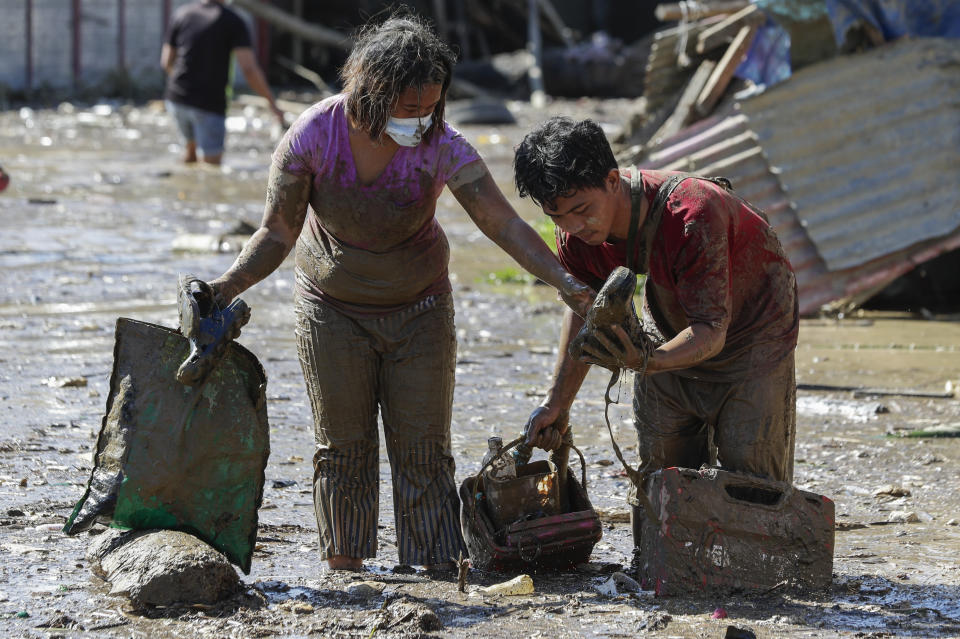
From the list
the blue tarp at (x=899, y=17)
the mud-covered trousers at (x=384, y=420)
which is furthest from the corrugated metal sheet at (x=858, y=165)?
the mud-covered trousers at (x=384, y=420)

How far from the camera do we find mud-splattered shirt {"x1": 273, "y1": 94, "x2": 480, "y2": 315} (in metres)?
3.91

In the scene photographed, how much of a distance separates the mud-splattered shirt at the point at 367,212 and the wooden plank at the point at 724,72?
5160 mm

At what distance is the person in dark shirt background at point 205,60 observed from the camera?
11.9m

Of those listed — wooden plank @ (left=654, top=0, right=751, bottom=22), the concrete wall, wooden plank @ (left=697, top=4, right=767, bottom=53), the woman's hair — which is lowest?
the woman's hair

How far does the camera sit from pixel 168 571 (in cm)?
375

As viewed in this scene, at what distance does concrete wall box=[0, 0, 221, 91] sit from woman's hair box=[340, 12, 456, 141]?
18.4m

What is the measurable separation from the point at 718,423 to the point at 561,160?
1.06m

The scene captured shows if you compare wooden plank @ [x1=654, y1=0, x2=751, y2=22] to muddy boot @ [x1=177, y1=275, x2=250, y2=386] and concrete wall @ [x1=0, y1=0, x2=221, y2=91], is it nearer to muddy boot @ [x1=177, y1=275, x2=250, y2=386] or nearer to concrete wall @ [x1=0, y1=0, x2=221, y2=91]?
muddy boot @ [x1=177, y1=275, x2=250, y2=386]

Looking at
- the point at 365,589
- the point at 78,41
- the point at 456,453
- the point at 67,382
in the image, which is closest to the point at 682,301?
the point at 365,589

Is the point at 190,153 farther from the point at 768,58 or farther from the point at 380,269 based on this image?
the point at 380,269

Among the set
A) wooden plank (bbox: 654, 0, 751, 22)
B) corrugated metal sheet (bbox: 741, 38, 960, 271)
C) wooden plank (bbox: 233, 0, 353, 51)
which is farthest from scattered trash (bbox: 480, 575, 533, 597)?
wooden plank (bbox: 233, 0, 353, 51)

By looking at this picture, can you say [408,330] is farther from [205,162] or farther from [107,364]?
[205,162]

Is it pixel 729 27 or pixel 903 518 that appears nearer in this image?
pixel 903 518

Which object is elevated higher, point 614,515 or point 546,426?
point 546,426
